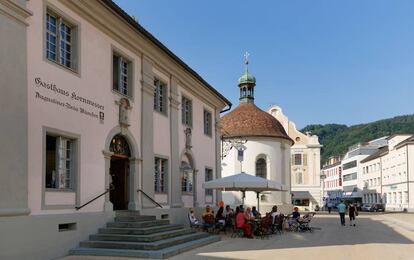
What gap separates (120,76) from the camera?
17344mm

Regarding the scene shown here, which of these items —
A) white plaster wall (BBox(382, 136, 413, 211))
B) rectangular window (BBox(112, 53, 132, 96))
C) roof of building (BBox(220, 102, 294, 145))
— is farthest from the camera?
white plaster wall (BBox(382, 136, 413, 211))

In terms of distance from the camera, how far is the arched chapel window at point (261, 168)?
4612 cm

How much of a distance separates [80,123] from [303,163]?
5314cm

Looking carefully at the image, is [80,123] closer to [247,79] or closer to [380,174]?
[247,79]

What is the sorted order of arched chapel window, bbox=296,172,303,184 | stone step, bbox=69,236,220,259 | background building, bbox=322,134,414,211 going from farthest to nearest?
arched chapel window, bbox=296,172,303,184 → background building, bbox=322,134,414,211 → stone step, bbox=69,236,220,259

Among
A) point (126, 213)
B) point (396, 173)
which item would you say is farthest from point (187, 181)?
point (396, 173)

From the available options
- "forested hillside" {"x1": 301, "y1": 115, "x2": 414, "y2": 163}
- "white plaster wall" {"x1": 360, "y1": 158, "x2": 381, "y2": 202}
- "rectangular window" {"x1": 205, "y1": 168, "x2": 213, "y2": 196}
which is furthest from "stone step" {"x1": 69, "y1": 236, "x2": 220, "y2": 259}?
"forested hillside" {"x1": 301, "y1": 115, "x2": 414, "y2": 163}

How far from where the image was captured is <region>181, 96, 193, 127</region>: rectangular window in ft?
77.8

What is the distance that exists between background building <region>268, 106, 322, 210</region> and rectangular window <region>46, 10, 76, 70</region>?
51.8 meters

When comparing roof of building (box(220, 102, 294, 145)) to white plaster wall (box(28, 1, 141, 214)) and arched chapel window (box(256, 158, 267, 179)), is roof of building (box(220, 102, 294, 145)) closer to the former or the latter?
arched chapel window (box(256, 158, 267, 179))

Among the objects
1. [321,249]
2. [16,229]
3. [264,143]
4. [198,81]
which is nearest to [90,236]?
[16,229]

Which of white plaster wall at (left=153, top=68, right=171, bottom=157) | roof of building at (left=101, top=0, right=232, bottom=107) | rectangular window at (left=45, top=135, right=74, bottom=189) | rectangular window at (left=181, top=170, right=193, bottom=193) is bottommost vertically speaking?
rectangular window at (left=181, top=170, right=193, bottom=193)

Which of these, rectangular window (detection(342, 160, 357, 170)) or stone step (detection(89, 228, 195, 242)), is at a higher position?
rectangular window (detection(342, 160, 357, 170))

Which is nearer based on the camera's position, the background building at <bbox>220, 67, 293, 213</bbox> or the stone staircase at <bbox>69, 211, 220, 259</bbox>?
the stone staircase at <bbox>69, 211, 220, 259</bbox>
